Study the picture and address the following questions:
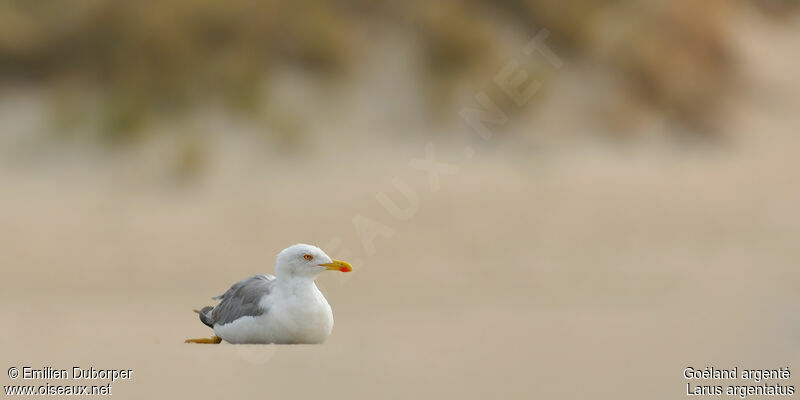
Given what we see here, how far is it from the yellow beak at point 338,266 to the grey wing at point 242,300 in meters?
0.26

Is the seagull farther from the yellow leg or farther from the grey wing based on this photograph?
the yellow leg

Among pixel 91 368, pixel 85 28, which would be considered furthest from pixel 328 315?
pixel 85 28

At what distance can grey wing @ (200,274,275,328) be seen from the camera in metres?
4.03

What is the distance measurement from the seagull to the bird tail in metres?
0.33

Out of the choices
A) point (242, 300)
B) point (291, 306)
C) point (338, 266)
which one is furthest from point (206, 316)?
point (338, 266)

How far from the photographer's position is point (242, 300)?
410 centimetres

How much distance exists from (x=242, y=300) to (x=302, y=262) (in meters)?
0.33

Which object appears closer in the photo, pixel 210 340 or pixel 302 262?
pixel 302 262

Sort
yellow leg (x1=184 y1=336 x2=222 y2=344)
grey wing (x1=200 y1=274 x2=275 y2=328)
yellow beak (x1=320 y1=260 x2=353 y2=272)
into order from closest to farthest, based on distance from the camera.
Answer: yellow beak (x1=320 y1=260 x2=353 y2=272)
grey wing (x1=200 y1=274 x2=275 y2=328)
yellow leg (x1=184 y1=336 x2=222 y2=344)

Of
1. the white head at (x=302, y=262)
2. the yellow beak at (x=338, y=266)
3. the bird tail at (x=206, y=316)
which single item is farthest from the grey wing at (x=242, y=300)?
the yellow beak at (x=338, y=266)

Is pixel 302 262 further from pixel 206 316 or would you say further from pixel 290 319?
pixel 206 316

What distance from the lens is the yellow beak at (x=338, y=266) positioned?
Answer: 3921 mm

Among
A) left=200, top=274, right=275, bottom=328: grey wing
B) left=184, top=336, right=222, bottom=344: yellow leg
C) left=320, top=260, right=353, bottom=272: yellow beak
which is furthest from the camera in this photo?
left=184, top=336, right=222, bottom=344: yellow leg

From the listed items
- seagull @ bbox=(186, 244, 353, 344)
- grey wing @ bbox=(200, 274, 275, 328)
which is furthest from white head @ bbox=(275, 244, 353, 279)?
grey wing @ bbox=(200, 274, 275, 328)
